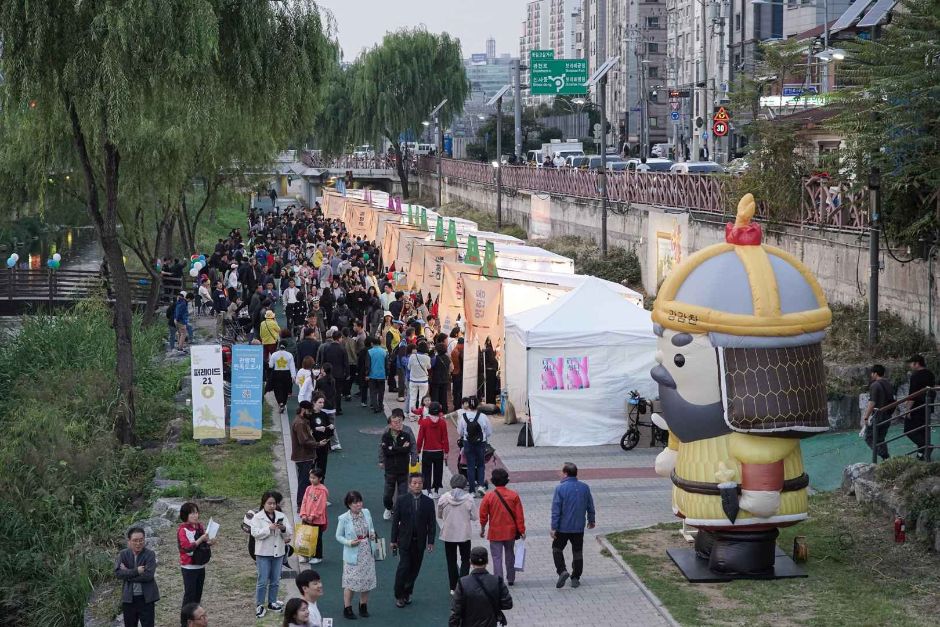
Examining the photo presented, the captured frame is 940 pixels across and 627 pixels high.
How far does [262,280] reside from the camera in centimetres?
3172

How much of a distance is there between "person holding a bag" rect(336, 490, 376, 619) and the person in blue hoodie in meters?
1.93

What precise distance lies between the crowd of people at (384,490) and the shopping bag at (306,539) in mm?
23

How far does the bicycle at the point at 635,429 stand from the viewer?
61.7 ft

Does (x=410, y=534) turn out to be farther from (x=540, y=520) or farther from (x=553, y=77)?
(x=553, y=77)

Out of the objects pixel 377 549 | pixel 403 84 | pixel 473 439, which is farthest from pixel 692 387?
pixel 403 84

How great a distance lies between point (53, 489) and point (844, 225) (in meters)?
14.2

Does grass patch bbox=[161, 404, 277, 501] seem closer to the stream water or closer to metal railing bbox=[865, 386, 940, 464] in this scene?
metal railing bbox=[865, 386, 940, 464]

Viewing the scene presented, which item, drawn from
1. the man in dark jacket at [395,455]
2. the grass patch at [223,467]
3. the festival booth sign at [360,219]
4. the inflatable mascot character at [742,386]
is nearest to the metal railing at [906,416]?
the inflatable mascot character at [742,386]

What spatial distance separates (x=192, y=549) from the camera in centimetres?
1120

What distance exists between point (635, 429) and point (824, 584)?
6508 mm

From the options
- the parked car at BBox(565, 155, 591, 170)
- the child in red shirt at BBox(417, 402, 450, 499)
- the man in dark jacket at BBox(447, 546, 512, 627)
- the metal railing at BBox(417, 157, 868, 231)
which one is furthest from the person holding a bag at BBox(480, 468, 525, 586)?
the parked car at BBox(565, 155, 591, 170)

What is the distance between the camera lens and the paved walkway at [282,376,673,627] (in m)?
11.9

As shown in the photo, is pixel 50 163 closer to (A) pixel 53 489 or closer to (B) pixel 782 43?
(A) pixel 53 489

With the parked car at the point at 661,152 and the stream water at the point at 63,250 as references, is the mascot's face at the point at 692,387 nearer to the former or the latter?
the stream water at the point at 63,250
